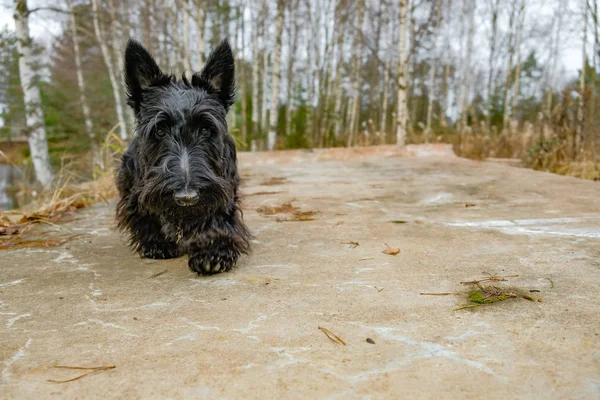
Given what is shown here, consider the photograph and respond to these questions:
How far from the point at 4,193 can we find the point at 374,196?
74.7ft

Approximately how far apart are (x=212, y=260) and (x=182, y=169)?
528 millimetres

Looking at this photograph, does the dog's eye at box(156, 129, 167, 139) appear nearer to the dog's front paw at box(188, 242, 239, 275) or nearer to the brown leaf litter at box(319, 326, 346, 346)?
the dog's front paw at box(188, 242, 239, 275)

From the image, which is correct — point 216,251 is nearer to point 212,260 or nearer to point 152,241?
point 212,260

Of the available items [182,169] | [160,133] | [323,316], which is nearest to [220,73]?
[160,133]

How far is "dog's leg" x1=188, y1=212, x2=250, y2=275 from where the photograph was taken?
93.9 inches

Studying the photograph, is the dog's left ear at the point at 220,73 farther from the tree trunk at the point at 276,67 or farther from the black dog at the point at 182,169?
the tree trunk at the point at 276,67

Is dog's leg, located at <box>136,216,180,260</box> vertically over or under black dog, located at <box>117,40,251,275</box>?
under

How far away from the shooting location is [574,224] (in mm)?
3064

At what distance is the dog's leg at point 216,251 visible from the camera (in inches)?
93.9

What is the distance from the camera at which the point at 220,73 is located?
9.66 ft

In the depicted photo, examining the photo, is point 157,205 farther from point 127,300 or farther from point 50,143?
point 50,143

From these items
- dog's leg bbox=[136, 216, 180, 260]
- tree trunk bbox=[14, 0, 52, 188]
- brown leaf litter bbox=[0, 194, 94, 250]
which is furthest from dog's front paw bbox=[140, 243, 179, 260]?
tree trunk bbox=[14, 0, 52, 188]

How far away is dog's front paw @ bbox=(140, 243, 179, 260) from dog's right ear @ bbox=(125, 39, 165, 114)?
923 mm

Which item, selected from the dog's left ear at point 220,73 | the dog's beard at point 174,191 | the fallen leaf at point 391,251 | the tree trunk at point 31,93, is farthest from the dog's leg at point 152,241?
the tree trunk at point 31,93
